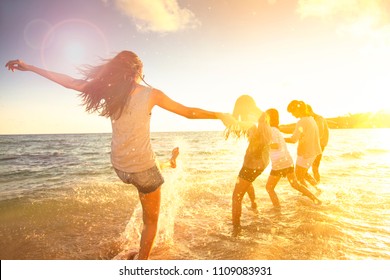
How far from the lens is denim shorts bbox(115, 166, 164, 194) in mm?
2609

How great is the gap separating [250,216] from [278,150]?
1487 millimetres

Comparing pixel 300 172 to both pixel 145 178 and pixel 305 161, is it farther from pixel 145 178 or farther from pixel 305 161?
pixel 145 178

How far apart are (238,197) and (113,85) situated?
2935 mm

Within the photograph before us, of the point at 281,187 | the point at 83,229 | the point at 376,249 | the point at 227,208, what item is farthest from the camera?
the point at 281,187

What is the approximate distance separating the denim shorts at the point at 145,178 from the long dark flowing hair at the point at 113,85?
58 centimetres

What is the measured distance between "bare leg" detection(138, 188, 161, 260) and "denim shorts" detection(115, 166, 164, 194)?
0.36ft

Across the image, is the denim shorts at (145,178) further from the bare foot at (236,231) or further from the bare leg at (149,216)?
the bare foot at (236,231)

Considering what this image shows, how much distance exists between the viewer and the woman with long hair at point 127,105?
2461 mm

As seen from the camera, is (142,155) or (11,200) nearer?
(142,155)

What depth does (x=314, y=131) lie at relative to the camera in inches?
252

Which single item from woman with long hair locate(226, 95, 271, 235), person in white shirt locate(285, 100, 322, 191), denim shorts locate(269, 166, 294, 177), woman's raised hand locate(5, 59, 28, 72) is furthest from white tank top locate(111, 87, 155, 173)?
person in white shirt locate(285, 100, 322, 191)

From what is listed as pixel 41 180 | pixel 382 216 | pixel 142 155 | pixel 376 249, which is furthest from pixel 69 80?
pixel 41 180

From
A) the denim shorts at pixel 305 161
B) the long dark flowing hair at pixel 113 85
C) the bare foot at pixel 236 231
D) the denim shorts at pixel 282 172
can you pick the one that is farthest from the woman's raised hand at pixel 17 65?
the denim shorts at pixel 305 161
